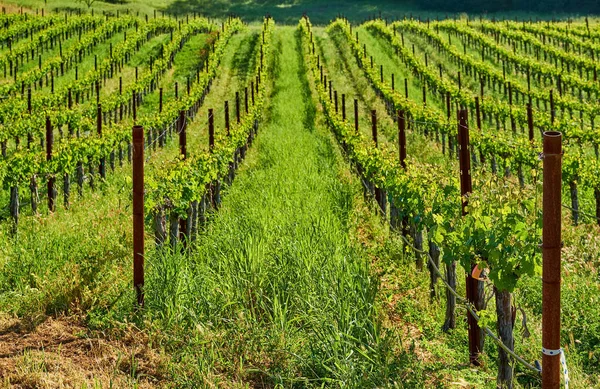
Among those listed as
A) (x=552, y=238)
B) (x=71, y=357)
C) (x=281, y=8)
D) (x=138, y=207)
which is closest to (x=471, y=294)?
(x=552, y=238)

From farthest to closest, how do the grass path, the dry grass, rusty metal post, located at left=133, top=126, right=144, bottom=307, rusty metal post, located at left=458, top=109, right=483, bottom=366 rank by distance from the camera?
1. rusty metal post, located at left=133, top=126, right=144, bottom=307
2. rusty metal post, located at left=458, top=109, right=483, bottom=366
3. the grass path
4. the dry grass

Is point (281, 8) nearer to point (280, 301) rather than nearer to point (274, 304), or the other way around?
point (280, 301)

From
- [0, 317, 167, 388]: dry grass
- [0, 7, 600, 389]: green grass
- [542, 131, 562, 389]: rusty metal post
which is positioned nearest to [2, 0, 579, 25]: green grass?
[0, 7, 600, 389]: green grass

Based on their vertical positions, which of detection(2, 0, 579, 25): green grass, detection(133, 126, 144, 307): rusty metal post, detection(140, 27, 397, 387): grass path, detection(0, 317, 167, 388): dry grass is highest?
detection(2, 0, 579, 25): green grass

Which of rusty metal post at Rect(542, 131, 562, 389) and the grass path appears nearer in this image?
rusty metal post at Rect(542, 131, 562, 389)

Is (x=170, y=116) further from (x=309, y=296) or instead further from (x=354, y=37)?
(x=354, y=37)

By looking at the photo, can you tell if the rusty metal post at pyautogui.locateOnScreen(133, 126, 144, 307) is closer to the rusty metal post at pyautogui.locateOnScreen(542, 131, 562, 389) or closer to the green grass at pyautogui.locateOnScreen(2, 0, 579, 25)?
the rusty metal post at pyautogui.locateOnScreen(542, 131, 562, 389)

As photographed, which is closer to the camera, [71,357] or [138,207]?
[71,357]

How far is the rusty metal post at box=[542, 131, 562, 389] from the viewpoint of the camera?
3.91 metres

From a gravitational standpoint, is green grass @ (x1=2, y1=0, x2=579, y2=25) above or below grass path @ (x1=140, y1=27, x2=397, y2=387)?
above

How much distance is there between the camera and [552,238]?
12.8 ft

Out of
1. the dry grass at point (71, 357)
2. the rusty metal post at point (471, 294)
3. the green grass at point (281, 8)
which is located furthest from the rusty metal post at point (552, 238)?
the green grass at point (281, 8)

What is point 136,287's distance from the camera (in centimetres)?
671

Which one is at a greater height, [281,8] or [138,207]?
[281,8]
